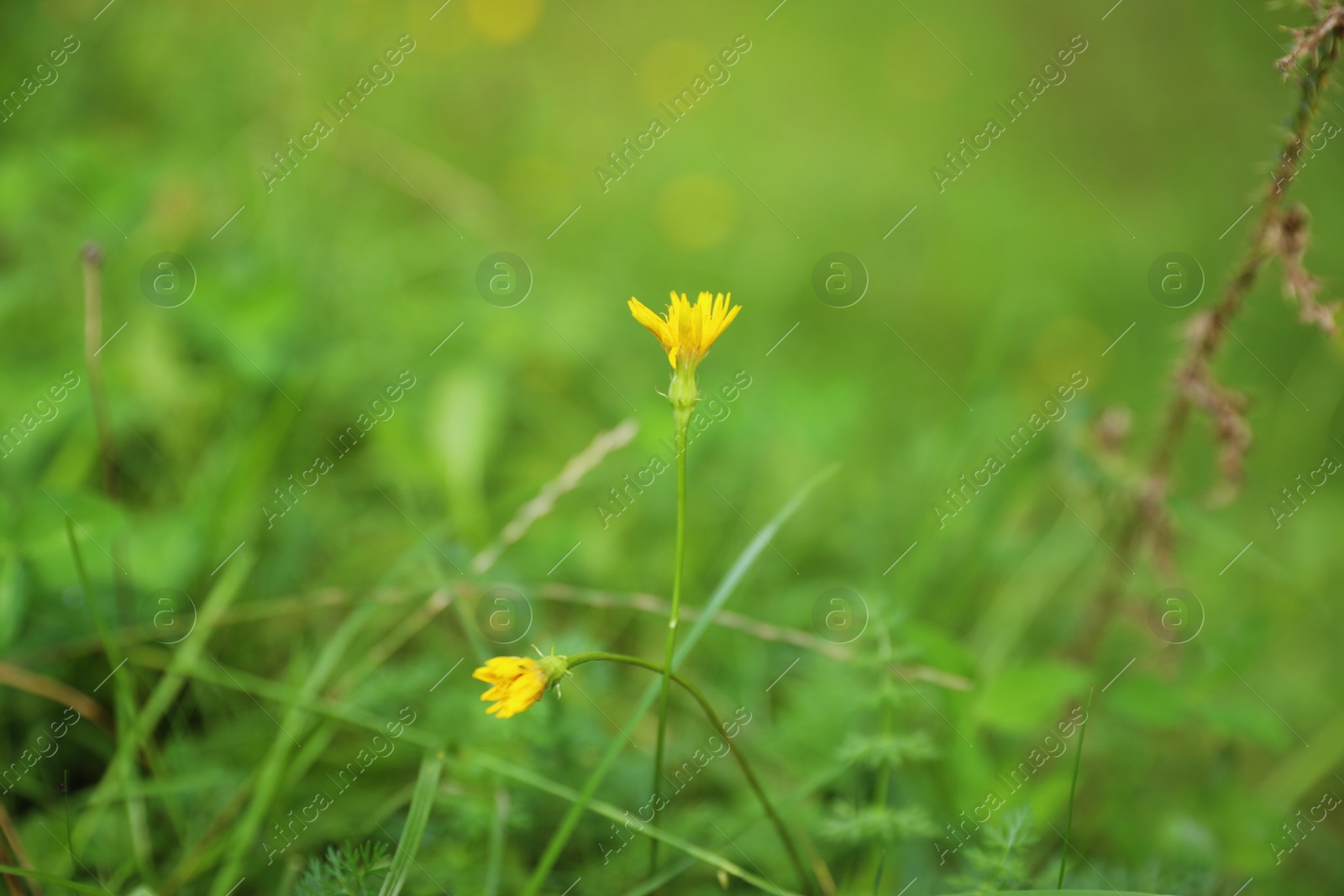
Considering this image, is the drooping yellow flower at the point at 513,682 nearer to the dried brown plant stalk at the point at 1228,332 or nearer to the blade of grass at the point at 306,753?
the blade of grass at the point at 306,753

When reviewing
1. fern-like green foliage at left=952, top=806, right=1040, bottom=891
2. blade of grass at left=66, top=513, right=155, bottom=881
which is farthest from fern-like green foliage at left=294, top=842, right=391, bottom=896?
fern-like green foliage at left=952, top=806, right=1040, bottom=891

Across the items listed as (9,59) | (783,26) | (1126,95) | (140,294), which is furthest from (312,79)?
(1126,95)

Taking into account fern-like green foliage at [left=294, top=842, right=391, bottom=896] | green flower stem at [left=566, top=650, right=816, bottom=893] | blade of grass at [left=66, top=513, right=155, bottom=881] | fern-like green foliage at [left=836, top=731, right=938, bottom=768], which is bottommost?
fern-like green foliage at [left=836, top=731, right=938, bottom=768]

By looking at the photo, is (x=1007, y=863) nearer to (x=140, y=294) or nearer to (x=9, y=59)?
(x=140, y=294)

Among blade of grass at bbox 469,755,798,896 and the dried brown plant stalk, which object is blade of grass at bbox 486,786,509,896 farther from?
the dried brown plant stalk

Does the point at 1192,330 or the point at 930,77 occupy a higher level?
the point at 930,77

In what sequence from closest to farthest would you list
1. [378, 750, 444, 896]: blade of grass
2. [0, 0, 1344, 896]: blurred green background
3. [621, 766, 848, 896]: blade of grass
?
[378, 750, 444, 896]: blade of grass
[621, 766, 848, 896]: blade of grass
[0, 0, 1344, 896]: blurred green background
